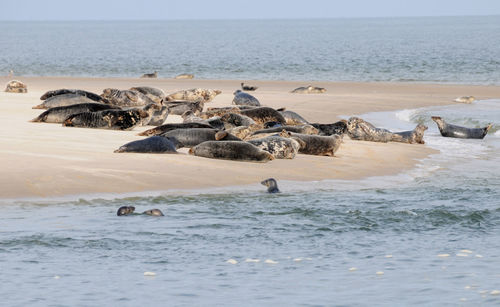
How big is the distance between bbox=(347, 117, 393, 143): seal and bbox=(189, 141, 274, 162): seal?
395cm

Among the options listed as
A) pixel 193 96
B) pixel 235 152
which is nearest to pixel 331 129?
pixel 235 152

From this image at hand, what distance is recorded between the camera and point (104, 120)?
1484 centimetres

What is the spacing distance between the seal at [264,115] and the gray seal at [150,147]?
3999mm

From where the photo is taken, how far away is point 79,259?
278 inches

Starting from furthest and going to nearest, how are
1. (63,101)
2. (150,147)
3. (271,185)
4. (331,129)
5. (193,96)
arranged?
1. (193,96)
2. (63,101)
3. (331,129)
4. (150,147)
5. (271,185)

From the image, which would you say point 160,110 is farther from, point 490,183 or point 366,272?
point 366,272

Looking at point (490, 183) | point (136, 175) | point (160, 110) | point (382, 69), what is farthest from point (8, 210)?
point (382, 69)

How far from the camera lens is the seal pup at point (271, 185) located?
33.1 ft

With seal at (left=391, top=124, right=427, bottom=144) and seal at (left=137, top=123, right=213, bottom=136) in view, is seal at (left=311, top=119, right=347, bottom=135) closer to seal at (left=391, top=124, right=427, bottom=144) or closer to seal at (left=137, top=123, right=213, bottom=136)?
seal at (left=391, top=124, right=427, bottom=144)

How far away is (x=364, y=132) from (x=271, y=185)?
225 inches

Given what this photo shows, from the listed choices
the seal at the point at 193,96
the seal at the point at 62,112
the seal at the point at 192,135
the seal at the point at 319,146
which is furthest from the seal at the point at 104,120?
the seal at the point at 193,96

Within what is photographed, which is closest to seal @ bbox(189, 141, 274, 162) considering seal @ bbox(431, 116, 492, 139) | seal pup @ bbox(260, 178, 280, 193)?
seal pup @ bbox(260, 178, 280, 193)

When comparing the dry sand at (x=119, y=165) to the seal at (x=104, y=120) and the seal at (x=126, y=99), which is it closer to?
the seal at (x=104, y=120)

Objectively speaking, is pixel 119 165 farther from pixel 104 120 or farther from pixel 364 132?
pixel 364 132
